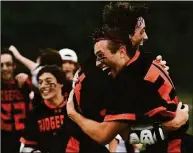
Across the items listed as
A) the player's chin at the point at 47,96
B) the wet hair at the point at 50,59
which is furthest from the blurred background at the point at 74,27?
the player's chin at the point at 47,96

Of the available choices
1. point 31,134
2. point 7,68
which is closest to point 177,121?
point 31,134

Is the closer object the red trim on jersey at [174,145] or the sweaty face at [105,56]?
the sweaty face at [105,56]

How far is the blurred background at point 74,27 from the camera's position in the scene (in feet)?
50.4

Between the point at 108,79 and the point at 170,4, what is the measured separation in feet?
37.9

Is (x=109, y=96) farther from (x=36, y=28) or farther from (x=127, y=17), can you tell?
(x=36, y=28)

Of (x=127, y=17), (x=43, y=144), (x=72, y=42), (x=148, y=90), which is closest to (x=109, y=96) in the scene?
(x=148, y=90)

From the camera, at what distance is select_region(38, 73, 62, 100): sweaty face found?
6972mm

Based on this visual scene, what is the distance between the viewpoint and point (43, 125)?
6664mm

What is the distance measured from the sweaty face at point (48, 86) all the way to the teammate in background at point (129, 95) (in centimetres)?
274

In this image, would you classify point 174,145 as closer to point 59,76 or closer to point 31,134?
point 31,134

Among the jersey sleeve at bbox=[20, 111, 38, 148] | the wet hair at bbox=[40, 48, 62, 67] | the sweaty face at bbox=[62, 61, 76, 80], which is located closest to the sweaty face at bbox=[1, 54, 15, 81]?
the wet hair at bbox=[40, 48, 62, 67]

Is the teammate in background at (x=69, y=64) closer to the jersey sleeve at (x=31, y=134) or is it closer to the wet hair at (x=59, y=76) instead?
the wet hair at (x=59, y=76)

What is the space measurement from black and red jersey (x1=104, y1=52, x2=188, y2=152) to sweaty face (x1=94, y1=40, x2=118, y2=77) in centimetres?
10

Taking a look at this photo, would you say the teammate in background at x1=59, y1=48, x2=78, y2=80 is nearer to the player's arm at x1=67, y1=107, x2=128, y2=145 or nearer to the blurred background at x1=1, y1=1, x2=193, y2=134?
the player's arm at x1=67, y1=107, x2=128, y2=145
